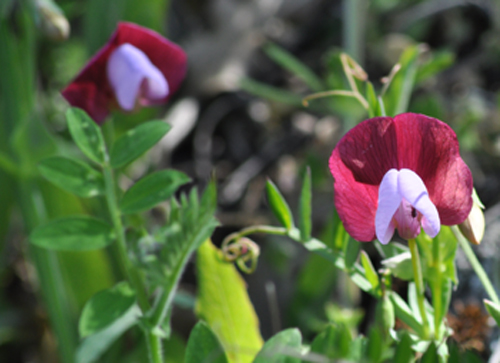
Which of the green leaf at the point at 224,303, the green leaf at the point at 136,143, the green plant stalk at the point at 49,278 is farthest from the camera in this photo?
the green plant stalk at the point at 49,278

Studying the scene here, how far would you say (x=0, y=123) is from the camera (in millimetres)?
1345

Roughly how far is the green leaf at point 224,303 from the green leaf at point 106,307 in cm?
23

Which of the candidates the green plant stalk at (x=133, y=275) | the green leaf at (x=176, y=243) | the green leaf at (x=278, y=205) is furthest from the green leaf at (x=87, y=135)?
the green leaf at (x=278, y=205)

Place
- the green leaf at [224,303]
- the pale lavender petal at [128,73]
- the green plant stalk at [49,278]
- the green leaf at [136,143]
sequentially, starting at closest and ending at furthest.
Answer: the green leaf at [136,143], the pale lavender petal at [128,73], the green leaf at [224,303], the green plant stalk at [49,278]

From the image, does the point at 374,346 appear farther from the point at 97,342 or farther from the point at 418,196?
the point at 97,342

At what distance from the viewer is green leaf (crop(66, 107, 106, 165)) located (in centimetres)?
74

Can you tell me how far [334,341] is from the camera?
2.07ft

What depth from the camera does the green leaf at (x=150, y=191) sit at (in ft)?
2.49

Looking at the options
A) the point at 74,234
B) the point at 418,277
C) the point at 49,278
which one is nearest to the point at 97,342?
the point at 49,278

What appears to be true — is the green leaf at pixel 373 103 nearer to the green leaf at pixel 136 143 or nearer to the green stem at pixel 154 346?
the green leaf at pixel 136 143

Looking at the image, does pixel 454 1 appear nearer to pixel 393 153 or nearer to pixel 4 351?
pixel 393 153

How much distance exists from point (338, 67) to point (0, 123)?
0.82m

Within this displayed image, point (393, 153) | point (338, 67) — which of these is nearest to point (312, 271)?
point (338, 67)

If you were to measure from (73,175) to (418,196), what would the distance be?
476 millimetres
